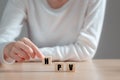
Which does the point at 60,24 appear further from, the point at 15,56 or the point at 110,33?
the point at 110,33

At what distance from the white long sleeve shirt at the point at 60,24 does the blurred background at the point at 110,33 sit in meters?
0.70

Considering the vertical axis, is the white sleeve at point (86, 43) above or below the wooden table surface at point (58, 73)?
above

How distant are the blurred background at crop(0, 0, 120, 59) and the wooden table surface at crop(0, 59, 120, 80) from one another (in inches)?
41.4

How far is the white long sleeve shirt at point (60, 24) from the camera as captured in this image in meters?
1.29

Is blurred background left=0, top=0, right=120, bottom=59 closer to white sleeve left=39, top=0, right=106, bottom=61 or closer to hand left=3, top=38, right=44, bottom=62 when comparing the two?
white sleeve left=39, top=0, right=106, bottom=61

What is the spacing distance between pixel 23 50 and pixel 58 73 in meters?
0.16

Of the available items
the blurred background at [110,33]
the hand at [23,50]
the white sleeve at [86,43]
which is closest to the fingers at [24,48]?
the hand at [23,50]

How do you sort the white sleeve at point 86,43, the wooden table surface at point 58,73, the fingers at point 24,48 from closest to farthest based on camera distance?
1. the wooden table surface at point 58,73
2. the fingers at point 24,48
3. the white sleeve at point 86,43

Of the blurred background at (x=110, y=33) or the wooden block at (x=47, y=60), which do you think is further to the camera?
the blurred background at (x=110, y=33)

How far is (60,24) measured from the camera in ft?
4.73

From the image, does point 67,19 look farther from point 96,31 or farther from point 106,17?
point 106,17

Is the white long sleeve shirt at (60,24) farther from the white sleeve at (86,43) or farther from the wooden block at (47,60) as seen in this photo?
the wooden block at (47,60)

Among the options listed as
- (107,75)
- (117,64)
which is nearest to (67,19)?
(117,64)

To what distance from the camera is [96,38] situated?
4.27 feet
